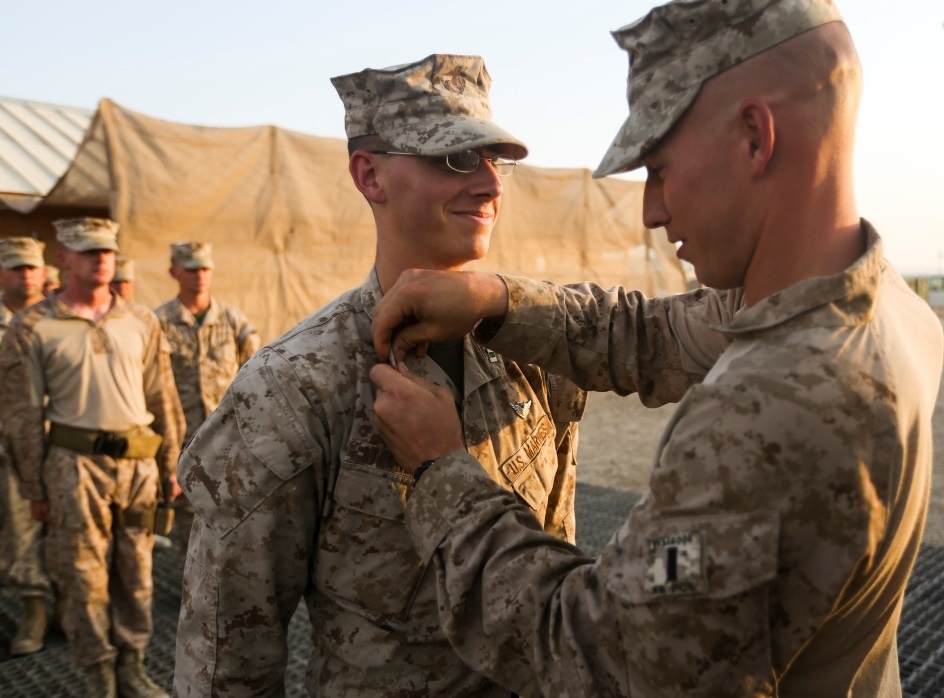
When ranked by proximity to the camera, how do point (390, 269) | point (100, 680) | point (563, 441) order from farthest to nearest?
1. point (100, 680)
2. point (563, 441)
3. point (390, 269)

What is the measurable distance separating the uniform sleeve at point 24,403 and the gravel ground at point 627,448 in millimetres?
4176

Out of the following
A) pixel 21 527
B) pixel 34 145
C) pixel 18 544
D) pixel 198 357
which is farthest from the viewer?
pixel 34 145

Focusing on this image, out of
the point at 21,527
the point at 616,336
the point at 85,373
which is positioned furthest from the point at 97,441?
the point at 616,336

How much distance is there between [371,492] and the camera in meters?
1.67

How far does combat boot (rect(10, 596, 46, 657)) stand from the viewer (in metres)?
4.41

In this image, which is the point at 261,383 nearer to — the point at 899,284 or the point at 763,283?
the point at 763,283

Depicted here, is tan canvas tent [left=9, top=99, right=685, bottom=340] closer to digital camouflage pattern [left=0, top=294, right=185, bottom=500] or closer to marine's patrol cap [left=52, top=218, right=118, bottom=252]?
marine's patrol cap [left=52, top=218, right=118, bottom=252]

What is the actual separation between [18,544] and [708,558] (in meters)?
5.06

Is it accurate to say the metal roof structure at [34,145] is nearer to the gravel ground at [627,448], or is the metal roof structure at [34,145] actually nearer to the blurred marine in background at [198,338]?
the blurred marine in background at [198,338]

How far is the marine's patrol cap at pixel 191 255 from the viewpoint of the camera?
589 centimetres

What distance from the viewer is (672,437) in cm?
115

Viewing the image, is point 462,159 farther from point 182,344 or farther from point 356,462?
point 182,344

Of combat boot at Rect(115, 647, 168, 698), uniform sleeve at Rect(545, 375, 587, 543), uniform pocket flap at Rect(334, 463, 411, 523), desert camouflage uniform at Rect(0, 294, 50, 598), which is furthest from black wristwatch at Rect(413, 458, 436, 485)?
desert camouflage uniform at Rect(0, 294, 50, 598)

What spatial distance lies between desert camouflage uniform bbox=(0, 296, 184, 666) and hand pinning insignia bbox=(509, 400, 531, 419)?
9.90ft
